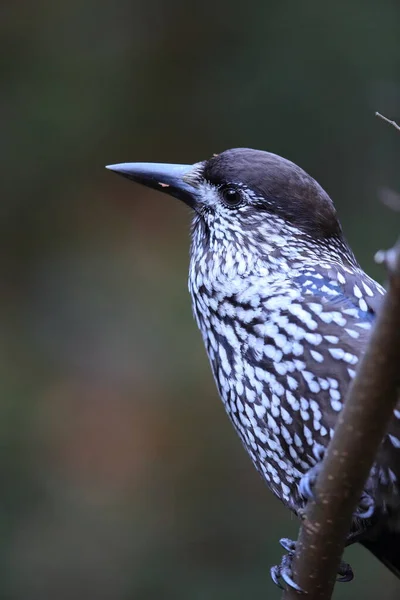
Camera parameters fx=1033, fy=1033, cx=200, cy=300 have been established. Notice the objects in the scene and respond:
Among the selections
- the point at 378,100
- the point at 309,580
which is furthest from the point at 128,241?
the point at 309,580

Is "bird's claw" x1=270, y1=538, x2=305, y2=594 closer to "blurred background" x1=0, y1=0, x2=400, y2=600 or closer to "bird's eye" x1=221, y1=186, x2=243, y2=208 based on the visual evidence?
"bird's eye" x1=221, y1=186, x2=243, y2=208

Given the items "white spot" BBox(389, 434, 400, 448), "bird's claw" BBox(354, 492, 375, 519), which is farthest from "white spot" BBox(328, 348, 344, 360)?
"bird's claw" BBox(354, 492, 375, 519)

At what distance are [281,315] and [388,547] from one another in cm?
69

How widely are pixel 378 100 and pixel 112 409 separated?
2098mm

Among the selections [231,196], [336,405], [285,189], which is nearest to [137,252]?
[231,196]

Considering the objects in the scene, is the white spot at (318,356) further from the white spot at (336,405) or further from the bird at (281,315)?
the white spot at (336,405)

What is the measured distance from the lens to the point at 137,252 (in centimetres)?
555

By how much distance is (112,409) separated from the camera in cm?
538

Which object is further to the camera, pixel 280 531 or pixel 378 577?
pixel 280 531

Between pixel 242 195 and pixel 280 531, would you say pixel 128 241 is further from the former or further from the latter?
pixel 242 195

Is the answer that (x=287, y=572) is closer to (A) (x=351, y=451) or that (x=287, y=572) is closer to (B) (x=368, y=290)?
(A) (x=351, y=451)

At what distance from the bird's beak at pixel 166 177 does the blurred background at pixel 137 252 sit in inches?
82.1

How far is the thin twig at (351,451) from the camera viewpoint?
1.78 metres

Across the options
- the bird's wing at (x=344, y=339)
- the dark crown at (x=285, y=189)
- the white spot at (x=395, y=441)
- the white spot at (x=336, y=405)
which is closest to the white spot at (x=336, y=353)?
the bird's wing at (x=344, y=339)
